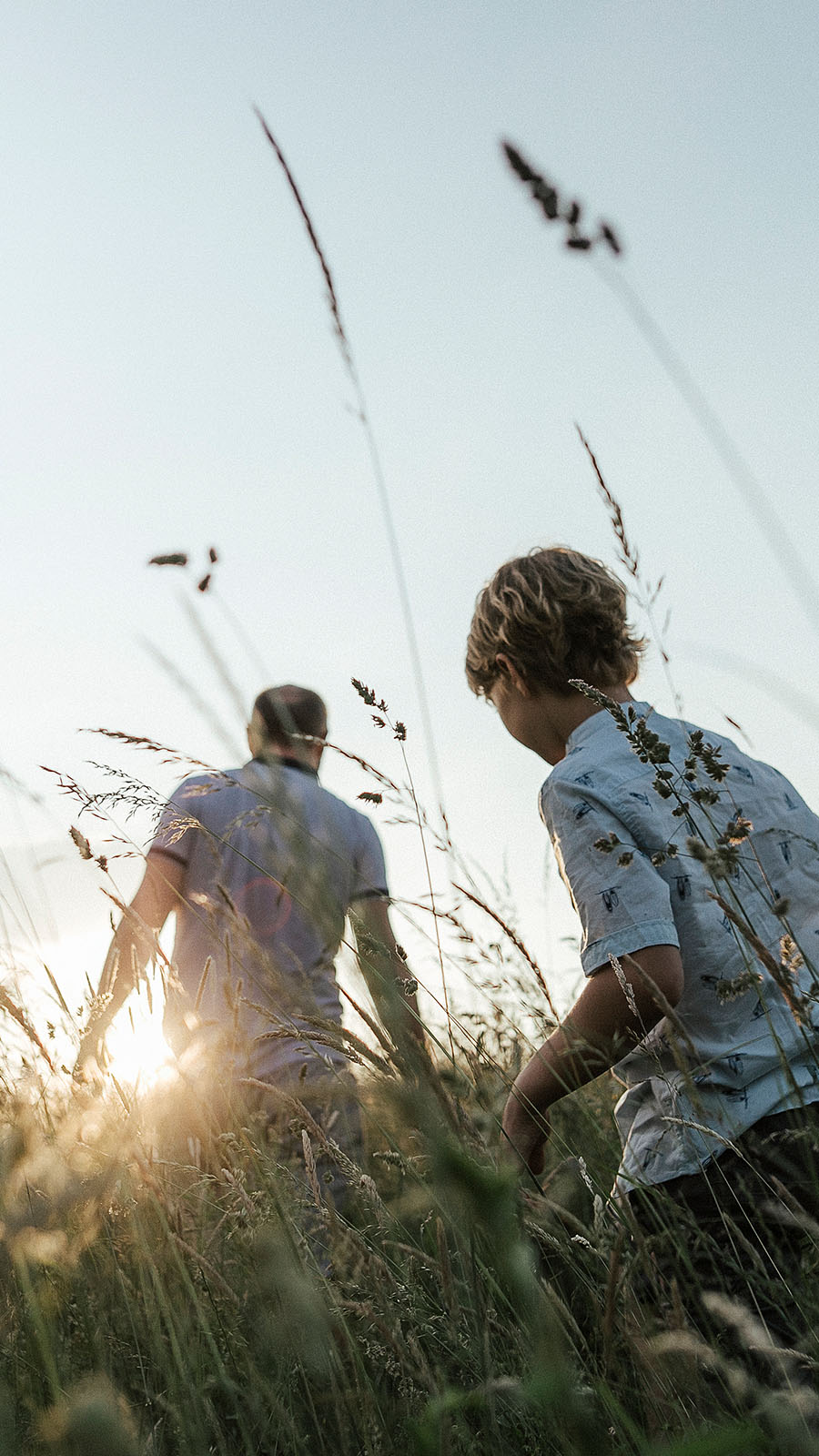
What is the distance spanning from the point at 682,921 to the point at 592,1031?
0.31 meters

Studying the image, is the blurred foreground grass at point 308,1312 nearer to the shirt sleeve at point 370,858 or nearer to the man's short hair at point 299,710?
the shirt sleeve at point 370,858

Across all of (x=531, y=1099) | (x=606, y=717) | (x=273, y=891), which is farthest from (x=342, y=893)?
(x=531, y=1099)

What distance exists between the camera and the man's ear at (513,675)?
7.52 ft

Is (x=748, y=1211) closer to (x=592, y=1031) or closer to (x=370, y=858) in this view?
(x=592, y=1031)

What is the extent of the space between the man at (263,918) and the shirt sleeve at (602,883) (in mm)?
337

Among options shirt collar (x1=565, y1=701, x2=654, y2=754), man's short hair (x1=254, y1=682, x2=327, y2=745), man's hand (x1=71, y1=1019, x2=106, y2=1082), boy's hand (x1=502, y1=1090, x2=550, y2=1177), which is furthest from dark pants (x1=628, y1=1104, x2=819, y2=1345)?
man's short hair (x1=254, y1=682, x2=327, y2=745)

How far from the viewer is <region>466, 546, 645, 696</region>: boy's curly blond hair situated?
2.27 meters

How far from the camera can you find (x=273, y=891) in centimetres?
328

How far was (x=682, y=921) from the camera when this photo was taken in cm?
188

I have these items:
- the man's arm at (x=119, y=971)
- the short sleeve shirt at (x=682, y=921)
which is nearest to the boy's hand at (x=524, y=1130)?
the short sleeve shirt at (x=682, y=921)

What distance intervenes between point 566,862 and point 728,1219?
29.1 inches

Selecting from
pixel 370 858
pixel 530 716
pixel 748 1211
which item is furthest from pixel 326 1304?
pixel 370 858

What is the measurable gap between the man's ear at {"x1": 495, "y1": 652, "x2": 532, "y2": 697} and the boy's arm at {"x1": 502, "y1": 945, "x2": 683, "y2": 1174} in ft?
2.42

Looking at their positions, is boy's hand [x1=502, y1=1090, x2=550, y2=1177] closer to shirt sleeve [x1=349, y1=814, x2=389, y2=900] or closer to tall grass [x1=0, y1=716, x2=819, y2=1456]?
tall grass [x1=0, y1=716, x2=819, y2=1456]
